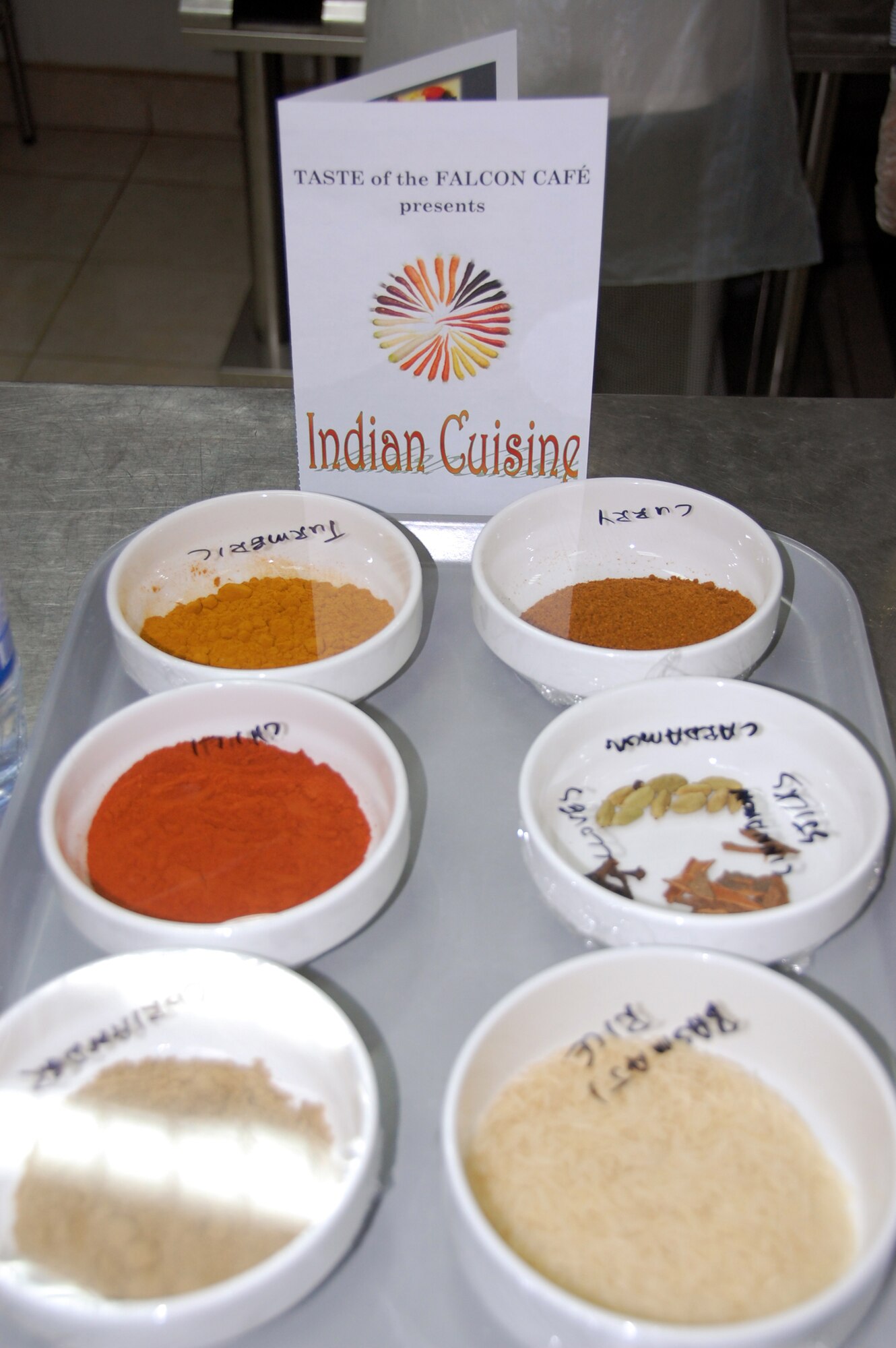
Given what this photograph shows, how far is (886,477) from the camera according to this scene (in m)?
1.05

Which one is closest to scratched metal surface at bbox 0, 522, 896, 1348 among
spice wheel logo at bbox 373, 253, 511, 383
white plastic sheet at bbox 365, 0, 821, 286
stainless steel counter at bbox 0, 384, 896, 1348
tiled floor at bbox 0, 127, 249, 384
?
stainless steel counter at bbox 0, 384, 896, 1348

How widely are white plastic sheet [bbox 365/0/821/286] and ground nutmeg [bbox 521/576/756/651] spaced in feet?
3.62

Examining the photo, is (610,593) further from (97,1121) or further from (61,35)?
(61,35)

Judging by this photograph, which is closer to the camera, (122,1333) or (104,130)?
(122,1333)

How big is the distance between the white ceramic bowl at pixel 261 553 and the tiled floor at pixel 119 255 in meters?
1.70

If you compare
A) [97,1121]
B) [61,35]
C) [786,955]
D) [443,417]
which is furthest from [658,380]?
[61,35]

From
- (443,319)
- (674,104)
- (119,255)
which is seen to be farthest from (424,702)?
(119,255)

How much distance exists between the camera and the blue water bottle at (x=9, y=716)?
0.76 meters

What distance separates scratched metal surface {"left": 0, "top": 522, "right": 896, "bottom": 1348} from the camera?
54cm

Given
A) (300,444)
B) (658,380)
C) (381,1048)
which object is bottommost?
(658,380)

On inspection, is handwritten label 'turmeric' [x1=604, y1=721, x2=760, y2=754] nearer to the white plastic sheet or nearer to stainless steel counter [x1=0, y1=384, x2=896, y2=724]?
stainless steel counter [x1=0, y1=384, x2=896, y2=724]

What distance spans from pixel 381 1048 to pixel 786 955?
0.22m

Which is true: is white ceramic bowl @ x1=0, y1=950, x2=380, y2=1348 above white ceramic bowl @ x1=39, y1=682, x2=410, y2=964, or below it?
below

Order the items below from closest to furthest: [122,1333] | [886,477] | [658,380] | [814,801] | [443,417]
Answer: [122,1333]
[814,801]
[443,417]
[886,477]
[658,380]
